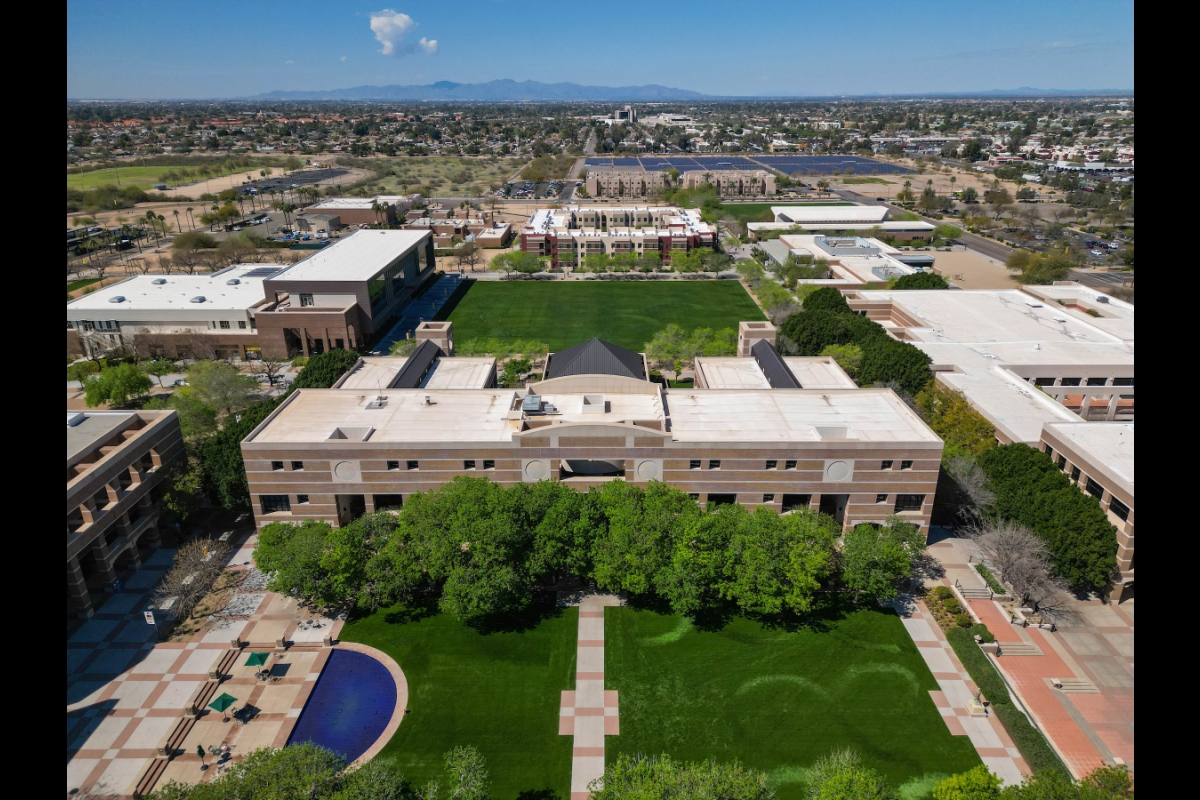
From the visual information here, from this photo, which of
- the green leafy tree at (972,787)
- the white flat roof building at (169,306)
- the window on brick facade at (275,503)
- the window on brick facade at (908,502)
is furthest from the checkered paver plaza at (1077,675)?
the white flat roof building at (169,306)

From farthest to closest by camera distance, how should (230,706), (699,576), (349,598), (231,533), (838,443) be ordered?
(231,533)
(838,443)
(349,598)
(699,576)
(230,706)

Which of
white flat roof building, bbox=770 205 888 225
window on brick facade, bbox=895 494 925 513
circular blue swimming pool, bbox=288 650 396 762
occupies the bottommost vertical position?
circular blue swimming pool, bbox=288 650 396 762

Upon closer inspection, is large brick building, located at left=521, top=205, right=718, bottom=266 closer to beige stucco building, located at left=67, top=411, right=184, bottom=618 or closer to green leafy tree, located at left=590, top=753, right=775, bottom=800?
beige stucco building, located at left=67, top=411, right=184, bottom=618

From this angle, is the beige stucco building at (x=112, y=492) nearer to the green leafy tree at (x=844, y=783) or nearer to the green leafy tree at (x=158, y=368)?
the green leafy tree at (x=158, y=368)

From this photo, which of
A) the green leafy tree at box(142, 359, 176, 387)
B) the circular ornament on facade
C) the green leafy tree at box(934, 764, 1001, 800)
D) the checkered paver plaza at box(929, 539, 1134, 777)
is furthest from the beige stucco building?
the checkered paver plaza at box(929, 539, 1134, 777)

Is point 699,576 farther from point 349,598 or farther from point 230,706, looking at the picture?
point 230,706
